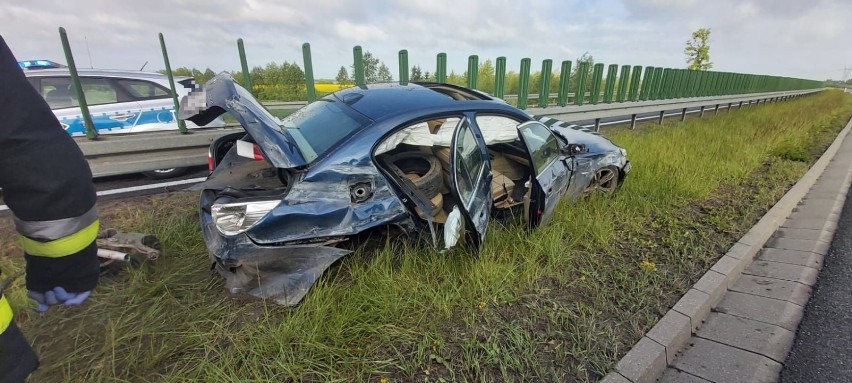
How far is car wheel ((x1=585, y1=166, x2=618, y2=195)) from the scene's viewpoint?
13.5 ft

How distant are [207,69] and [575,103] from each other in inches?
285

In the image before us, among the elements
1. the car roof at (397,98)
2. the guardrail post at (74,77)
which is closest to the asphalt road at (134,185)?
the guardrail post at (74,77)

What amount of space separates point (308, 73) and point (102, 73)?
8.62 feet

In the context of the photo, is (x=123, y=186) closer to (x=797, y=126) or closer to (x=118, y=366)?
(x=118, y=366)

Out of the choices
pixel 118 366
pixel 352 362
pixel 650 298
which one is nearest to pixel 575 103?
pixel 650 298

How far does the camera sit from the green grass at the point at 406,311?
196 cm

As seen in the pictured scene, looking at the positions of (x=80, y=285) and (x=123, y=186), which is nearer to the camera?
(x=80, y=285)

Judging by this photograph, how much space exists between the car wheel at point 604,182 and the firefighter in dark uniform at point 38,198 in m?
4.07

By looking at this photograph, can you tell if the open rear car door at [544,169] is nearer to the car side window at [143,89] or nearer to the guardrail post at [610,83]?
the car side window at [143,89]

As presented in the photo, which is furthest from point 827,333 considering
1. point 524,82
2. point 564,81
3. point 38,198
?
point 564,81

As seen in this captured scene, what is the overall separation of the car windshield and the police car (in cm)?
212

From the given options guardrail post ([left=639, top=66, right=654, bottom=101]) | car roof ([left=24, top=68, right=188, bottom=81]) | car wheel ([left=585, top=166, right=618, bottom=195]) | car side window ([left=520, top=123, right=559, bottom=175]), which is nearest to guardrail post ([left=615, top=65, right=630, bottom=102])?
guardrail post ([left=639, top=66, right=654, bottom=101])

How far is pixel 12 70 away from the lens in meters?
0.95

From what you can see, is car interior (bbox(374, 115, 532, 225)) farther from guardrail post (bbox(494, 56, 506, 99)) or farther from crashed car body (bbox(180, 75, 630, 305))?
guardrail post (bbox(494, 56, 506, 99))
